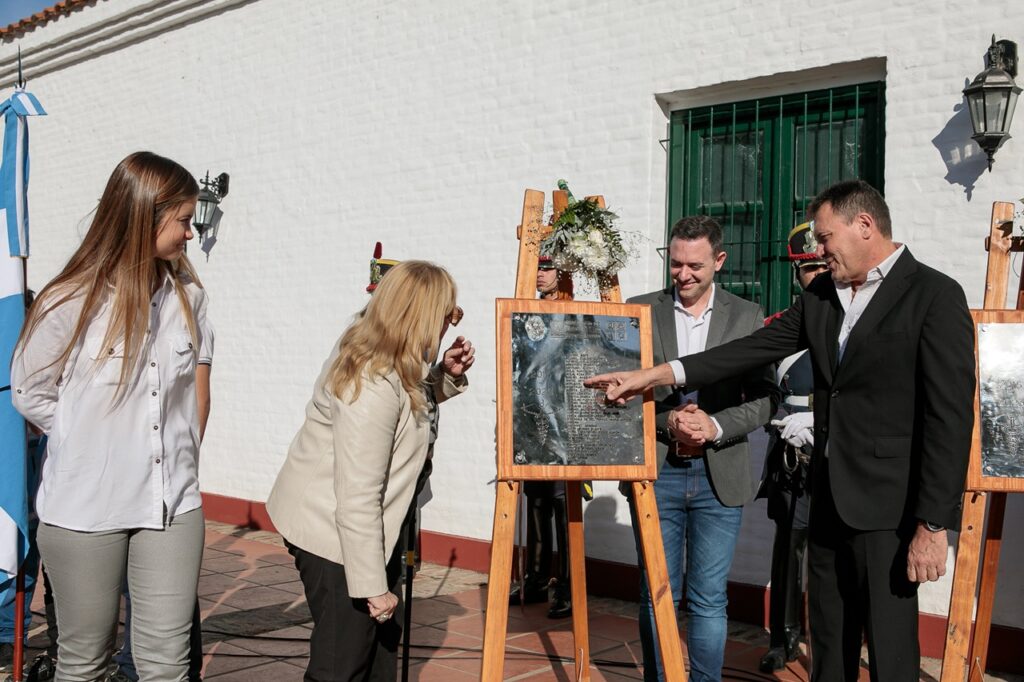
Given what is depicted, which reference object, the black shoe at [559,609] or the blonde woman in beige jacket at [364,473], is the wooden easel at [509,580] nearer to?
the blonde woman in beige jacket at [364,473]

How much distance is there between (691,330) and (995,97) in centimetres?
209

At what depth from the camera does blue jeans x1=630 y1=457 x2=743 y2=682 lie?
3.86 metres

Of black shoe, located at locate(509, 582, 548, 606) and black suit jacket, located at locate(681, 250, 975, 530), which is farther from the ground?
black suit jacket, located at locate(681, 250, 975, 530)

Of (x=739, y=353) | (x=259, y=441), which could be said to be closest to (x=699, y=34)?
(x=739, y=353)

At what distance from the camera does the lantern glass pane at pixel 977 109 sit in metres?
4.91

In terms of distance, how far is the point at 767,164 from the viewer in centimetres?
617

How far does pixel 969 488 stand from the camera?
4035mm

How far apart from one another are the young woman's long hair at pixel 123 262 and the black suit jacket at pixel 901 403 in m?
2.13

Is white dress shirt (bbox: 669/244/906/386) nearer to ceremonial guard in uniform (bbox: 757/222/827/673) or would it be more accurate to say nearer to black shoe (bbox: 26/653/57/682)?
ceremonial guard in uniform (bbox: 757/222/827/673)

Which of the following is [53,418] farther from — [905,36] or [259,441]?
[259,441]

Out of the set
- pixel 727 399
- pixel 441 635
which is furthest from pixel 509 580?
pixel 441 635

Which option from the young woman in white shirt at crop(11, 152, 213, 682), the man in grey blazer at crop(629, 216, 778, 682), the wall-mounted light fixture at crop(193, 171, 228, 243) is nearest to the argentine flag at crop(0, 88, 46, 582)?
the young woman in white shirt at crop(11, 152, 213, 682)

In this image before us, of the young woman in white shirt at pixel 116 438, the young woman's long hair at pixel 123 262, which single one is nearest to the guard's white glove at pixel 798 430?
the young woman in white shirt at pixel 116 438

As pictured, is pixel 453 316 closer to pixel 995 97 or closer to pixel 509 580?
pixel 509 580
